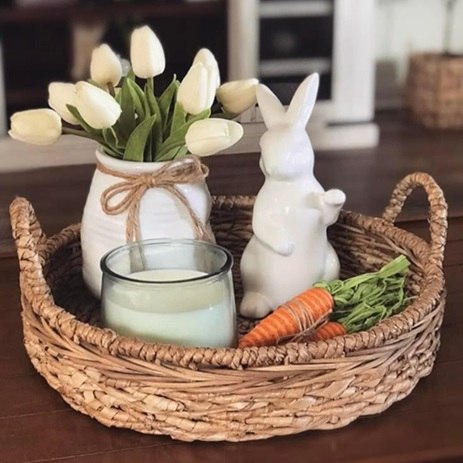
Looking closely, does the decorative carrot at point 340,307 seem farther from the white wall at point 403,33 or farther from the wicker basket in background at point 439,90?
the white wall at point 403,33

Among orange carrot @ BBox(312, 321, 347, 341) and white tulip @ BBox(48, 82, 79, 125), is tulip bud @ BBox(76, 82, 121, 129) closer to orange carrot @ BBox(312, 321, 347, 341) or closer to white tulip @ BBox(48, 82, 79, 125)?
white tulip @ BBox(48, 82, 79, 125)

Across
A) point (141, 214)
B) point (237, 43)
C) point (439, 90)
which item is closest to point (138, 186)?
point (141, 214)

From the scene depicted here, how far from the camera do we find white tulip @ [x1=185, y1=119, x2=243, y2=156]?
1.00 metres

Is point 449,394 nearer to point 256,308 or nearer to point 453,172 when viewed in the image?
point 256,308

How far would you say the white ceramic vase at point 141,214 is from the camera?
106cm

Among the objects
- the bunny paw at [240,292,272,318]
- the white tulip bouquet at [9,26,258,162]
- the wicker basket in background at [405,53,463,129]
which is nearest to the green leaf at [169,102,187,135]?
the white tulip bouquet at [9,26,258,162]

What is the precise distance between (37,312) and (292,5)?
1.97 metres

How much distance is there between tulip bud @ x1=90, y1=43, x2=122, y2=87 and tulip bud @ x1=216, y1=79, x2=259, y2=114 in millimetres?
121

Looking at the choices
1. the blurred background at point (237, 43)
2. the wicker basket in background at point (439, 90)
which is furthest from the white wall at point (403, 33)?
the wicker basket in background at point (439, 90)

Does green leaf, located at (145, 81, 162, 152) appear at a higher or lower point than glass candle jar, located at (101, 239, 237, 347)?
higher

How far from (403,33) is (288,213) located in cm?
216

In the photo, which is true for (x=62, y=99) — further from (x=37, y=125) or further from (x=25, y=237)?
(x=25, y=237)

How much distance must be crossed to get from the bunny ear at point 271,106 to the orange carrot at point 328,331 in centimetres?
23

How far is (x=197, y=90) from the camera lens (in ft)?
3.37
